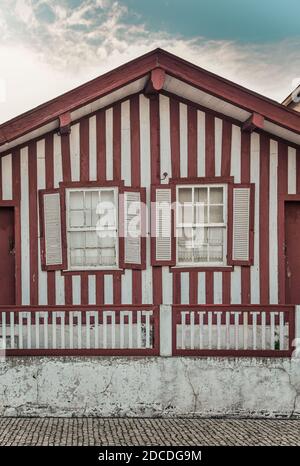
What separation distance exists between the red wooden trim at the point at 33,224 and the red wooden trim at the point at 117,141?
1412 mm

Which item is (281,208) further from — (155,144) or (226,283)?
(155,144)

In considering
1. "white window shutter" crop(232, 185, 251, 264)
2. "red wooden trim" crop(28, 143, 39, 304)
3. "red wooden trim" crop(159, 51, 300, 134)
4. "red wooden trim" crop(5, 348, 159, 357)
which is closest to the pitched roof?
"red wooden trim" crop(159, 51, 300, 134)

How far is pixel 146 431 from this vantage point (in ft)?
22.9

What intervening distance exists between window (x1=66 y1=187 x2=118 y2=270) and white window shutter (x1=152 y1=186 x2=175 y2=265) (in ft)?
2.26

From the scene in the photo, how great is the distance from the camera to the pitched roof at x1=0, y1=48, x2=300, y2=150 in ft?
27.7

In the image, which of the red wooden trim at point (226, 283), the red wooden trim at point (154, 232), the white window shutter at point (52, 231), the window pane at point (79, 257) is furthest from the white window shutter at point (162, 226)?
the white window shutter at point (52, 231)

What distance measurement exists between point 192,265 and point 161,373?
2219mm

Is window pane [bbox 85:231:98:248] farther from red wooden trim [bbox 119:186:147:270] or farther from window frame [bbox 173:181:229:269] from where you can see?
window frame [bbox 173:181:229:269]

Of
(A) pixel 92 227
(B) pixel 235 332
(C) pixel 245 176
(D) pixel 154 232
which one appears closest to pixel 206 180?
(C) pixel 245 176

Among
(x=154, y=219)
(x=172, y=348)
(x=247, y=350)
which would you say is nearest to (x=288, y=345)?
(x=247, y=350)

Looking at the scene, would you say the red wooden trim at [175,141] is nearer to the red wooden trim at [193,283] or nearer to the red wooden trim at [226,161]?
the red wooden trim at [226,161]

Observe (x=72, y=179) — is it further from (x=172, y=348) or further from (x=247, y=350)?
(x=247, y=350)

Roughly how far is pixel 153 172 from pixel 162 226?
3.19ft

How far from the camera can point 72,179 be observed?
9.34m
